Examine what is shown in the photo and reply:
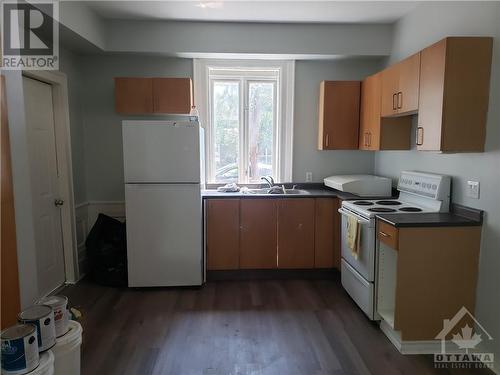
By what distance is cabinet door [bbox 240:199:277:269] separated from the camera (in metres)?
3.42

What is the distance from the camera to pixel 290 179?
391 cm

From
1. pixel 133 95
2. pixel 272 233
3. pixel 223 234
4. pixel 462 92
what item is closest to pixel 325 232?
pixel 272 233

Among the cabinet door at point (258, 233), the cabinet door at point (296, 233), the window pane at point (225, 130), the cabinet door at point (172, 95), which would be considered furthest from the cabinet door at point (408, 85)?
the cabinet door at point (172, 95)

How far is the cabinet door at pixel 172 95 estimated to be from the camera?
3459 mm

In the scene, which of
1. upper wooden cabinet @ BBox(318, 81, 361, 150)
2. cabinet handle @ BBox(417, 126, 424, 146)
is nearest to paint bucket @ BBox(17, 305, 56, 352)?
cabinet handle @ BBox(417, 126, 424, 146)

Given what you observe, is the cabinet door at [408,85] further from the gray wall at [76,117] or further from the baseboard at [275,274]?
the gray wall at [76,117]

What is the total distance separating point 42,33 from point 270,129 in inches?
94.2

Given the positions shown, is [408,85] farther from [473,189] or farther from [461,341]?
[461,341]

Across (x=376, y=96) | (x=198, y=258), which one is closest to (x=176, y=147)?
(x=198, y=258)

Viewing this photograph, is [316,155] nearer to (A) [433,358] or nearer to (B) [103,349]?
(A) [433,358]

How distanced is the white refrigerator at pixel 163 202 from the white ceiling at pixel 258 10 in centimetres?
104

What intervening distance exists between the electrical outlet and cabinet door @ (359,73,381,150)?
0.98 meters

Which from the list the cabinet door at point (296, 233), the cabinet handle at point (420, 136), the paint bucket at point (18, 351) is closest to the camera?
the paint bucket at point (18, 351)

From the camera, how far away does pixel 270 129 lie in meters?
3.93
